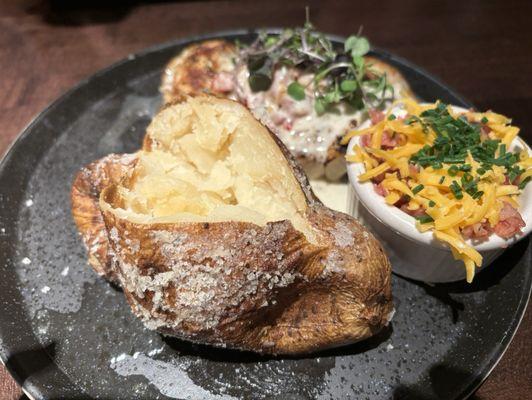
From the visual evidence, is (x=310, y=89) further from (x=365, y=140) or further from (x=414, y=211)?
(x=414, y=211)

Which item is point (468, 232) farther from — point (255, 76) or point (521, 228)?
point (255, 76)

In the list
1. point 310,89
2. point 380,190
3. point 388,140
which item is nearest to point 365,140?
point 388,140

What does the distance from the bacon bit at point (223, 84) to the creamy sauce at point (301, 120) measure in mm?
159

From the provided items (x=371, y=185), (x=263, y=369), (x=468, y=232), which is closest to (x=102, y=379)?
(x=263, y=369)

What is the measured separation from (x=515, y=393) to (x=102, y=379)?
1326 millimetres

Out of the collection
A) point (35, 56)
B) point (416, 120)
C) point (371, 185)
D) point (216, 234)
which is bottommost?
point (371, 185)

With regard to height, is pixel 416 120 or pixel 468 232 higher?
pixel 416 120

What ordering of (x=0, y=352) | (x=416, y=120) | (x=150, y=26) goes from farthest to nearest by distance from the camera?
(x=150, y=26), (x=416, y=120), (x=0, y=352)

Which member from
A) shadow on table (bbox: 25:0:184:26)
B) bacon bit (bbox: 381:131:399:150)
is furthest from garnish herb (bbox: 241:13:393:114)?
shadow on table (bbox: 25:0:184:26)

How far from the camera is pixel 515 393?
153 centimetres

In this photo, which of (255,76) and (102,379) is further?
(255,76)

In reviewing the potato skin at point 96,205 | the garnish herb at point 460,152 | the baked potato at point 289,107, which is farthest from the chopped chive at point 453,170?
the potato skin at point 96,205

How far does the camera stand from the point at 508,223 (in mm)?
1450

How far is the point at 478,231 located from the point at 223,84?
130 centimetres
